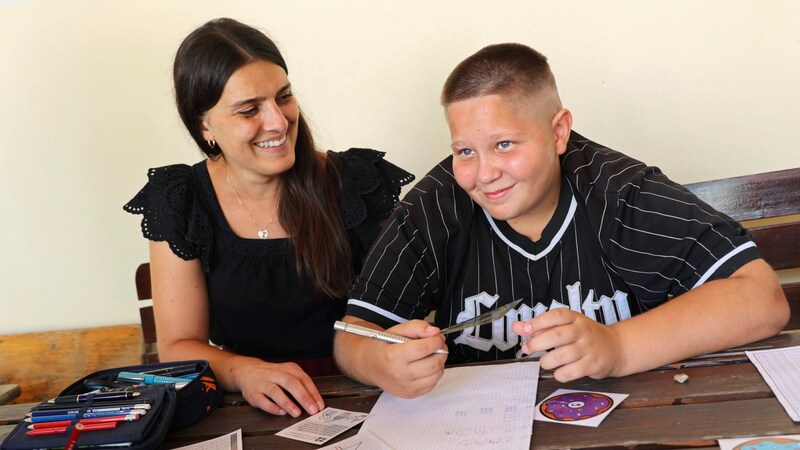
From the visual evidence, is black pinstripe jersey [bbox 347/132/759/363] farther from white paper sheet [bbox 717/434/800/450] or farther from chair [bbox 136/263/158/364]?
chair [bbox 136/263/158/364]

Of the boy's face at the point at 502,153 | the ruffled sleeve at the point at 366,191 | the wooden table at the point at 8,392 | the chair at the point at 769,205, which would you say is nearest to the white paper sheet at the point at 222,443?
the boy's face at the point at 502,153

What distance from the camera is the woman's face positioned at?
5.57 feet

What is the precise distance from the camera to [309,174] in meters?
1.84

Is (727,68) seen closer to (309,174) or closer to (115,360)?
(309,174)

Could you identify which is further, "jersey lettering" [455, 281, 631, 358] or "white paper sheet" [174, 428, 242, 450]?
"jersey lettering" [455, 281, 631, 358]

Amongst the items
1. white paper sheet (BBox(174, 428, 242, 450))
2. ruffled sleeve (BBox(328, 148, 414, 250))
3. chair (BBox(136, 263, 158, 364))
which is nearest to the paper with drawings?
white paper sheet (BBox(174, 428, 242, 450))

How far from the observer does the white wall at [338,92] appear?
6.77ft

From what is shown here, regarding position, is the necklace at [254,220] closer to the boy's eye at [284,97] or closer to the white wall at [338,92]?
the boy's eye at [284,97]

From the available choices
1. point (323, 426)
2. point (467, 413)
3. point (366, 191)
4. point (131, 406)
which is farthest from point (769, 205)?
point (131, 406)

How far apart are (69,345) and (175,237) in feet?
3.37

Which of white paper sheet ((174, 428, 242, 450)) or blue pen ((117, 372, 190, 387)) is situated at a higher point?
blue pen ((117, 372, 190, 387))

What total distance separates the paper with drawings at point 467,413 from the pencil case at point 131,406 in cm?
29

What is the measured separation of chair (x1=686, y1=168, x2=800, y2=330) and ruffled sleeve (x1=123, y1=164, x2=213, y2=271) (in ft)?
3.55

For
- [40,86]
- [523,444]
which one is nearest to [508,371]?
[523,444]
